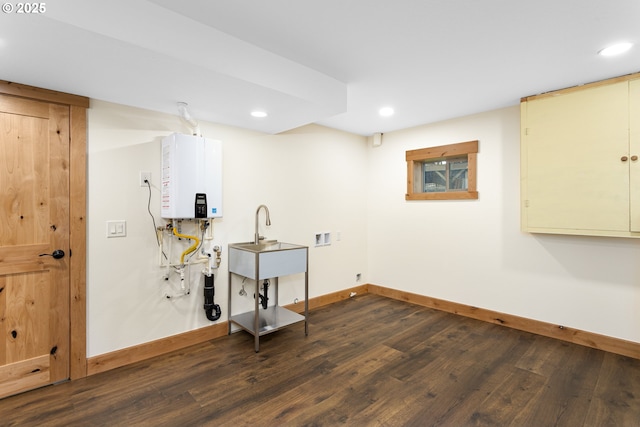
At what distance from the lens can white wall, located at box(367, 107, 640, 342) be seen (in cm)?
278

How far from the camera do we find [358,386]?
88.0 inches

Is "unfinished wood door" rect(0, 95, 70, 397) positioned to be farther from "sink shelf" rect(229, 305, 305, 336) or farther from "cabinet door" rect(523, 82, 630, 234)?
"cabinet door" rect(523, 82, 630, 234)

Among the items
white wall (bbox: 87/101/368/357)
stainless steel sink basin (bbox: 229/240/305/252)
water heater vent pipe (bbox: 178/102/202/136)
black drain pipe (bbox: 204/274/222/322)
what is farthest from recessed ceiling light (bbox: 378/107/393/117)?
black drain pipe (bbox: 204/274/222/322)

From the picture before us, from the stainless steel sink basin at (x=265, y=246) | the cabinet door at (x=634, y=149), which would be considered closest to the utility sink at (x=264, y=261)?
the stainless steel sink basin at (x=265, y=246)

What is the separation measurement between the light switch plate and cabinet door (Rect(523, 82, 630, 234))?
369 centimetres

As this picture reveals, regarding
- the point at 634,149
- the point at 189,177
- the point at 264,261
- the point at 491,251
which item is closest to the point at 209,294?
the point at 264,261

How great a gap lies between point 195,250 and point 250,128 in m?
1.39

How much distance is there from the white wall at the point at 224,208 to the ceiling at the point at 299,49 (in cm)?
39

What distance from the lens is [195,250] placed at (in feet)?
9.41

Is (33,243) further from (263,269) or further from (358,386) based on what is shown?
(358,386)

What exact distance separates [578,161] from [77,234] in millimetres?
4184

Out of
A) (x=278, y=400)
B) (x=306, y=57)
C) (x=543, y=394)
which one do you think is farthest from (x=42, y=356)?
(x=543, y=394)

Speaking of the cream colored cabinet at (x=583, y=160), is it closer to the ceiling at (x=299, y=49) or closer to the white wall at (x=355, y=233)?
the ceiling at (x=299, y=49)

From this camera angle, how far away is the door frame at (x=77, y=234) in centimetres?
230
